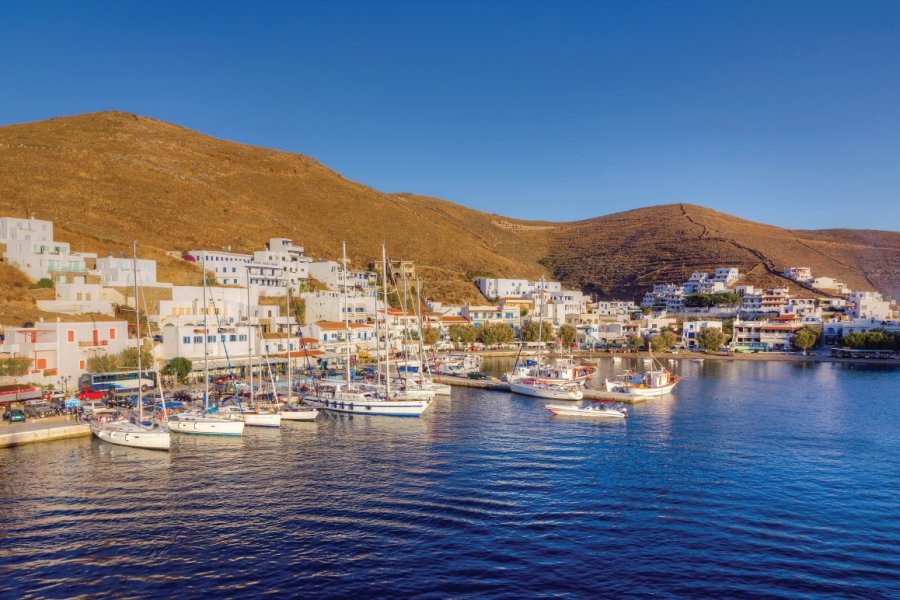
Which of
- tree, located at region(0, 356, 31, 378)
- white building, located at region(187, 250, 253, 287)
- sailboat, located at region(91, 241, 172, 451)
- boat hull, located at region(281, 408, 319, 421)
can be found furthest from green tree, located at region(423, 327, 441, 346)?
sailboat, located at region(91, 241, 172, 451)

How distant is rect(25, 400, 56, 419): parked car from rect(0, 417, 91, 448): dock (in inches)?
43.5

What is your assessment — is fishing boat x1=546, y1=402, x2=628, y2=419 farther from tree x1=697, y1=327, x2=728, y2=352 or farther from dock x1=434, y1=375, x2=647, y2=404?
Result: tree x1=697, y1=327, x2=728, y2=352

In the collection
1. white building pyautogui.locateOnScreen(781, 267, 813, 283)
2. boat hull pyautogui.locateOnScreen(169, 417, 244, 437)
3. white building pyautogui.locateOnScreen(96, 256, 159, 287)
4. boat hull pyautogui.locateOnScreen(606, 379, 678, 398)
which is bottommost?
boat hull pyautogui.locateOnScreen(606, 379, 678, 398)

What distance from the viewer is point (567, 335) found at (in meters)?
97.6

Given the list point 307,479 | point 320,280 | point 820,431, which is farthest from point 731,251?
point 307,479

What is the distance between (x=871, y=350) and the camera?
87188mm

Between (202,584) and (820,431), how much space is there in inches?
1494

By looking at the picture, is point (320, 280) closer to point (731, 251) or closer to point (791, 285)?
point (791, 285)

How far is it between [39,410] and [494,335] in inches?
2499

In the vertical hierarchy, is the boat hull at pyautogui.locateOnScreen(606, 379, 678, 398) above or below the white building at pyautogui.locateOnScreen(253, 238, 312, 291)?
below

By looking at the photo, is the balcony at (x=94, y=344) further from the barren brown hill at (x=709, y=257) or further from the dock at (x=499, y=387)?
the barren brown hill at (x=709, y=257)

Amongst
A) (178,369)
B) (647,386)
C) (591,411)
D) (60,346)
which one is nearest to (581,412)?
(591,411)

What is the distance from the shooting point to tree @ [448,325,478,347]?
9056 cm

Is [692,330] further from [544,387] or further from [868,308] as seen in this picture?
[544,387]
